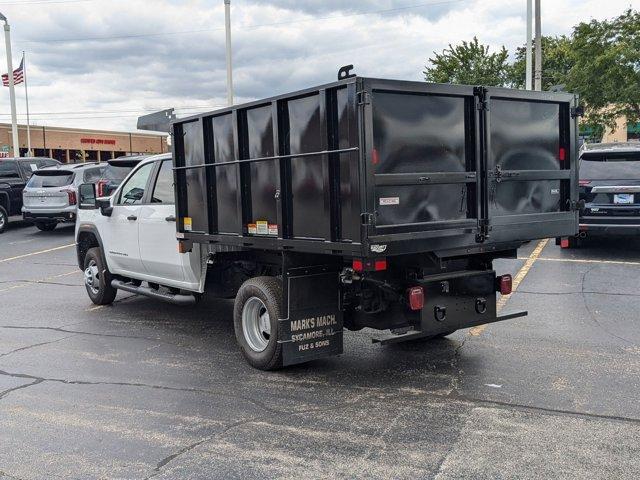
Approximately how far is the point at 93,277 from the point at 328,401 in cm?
557

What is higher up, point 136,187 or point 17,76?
point 17,76

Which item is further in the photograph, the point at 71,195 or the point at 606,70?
the point at 606,70

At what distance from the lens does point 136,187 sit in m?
8.77

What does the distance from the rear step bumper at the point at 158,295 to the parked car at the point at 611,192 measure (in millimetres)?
7317

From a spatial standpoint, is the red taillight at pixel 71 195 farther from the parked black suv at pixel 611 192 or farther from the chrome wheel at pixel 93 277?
the parked black suv at pixel 611 192

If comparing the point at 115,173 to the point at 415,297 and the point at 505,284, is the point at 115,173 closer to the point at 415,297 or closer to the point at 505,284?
the point at 505,284

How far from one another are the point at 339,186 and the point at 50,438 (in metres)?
2.78

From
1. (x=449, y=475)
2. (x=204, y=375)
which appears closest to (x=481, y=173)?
(x=449, y=475)

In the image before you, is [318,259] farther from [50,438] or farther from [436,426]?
[50,438]

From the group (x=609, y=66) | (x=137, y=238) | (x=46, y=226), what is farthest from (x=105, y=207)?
(x=609, y=66)

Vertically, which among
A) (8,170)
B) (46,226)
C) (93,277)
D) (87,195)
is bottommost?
(93,277)

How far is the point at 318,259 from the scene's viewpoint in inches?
239

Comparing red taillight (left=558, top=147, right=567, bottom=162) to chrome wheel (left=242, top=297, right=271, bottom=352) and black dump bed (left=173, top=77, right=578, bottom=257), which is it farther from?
chrome wheel (left=242, top=297, right=271, bottom=352)

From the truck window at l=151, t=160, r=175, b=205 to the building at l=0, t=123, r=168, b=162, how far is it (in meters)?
41.8
